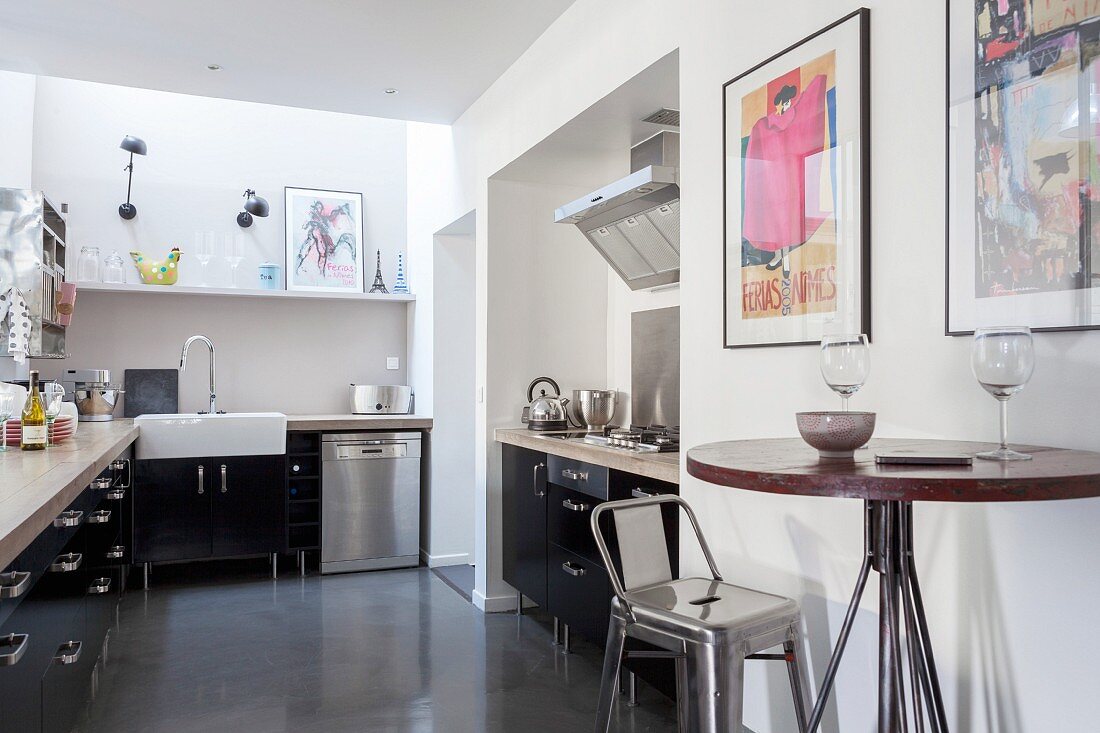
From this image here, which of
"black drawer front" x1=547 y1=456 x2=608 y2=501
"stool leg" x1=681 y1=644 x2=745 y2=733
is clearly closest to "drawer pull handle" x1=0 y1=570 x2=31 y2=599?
"stool leg" x1=681 y1=644 x2=745 y2=733

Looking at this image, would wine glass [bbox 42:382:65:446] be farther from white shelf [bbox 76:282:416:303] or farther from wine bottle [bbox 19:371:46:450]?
white shelf [bbox 76:282:416:303]

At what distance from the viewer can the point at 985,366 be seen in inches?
54.1

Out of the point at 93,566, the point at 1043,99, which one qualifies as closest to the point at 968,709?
the point at 1043,99

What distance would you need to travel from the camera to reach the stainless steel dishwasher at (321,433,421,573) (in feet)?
16.3

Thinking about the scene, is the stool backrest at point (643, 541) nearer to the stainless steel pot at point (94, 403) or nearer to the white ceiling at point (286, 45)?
the white ceiling at point (286, 45)

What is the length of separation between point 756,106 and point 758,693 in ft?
5.46

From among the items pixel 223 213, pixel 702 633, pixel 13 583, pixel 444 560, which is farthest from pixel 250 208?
pixel 702 633

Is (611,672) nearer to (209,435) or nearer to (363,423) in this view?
(363,423)

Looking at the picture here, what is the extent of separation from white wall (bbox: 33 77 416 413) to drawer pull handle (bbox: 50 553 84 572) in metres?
3.13

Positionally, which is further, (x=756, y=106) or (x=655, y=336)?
(x=655, y=336)

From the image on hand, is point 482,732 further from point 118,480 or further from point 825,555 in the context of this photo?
point 118,480

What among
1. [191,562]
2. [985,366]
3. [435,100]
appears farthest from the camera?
[191,562]

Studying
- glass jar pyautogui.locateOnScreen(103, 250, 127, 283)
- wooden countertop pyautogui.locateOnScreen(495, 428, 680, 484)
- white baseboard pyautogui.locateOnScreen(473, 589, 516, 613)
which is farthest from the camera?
glass jar pyautogui.locateOnScreen(103, 250, 127, 283)

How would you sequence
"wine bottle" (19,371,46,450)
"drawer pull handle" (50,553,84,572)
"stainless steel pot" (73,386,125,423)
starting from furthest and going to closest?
1. "stainless steel pot" (73,386,125,423)
2. "wine bottle" (19,371,46,450)
3. "drawer pull handle" (50,553,84,572)
